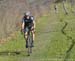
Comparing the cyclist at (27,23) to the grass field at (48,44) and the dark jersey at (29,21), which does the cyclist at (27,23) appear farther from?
the grass field at (48,44)

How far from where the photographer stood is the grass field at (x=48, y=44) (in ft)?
59.8

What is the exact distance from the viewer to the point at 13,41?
2497 cm

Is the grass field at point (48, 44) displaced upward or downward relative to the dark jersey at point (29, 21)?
downward

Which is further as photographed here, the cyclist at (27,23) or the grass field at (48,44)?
the grass field at (48,44)

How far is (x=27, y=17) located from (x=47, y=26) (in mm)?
12344

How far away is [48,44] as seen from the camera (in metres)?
21.9

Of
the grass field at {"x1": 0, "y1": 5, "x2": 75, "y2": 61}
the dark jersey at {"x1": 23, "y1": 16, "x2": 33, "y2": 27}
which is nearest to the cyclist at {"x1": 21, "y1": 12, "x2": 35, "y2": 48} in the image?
the dark jersey at {"x1": 23, "y1": 16, "x2": 33, "y2": 27}

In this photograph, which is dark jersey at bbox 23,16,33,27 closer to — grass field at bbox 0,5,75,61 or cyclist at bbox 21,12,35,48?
cyclist at bbox 21,12,35,48

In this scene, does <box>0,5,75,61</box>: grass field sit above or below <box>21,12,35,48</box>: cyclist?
below

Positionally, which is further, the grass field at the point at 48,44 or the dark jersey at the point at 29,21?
the grass field at the point at 48,44

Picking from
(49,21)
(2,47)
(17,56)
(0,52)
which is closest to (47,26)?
(49,21)

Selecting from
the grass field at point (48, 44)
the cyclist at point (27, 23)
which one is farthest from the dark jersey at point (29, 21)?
the grass field at point (48, 44)

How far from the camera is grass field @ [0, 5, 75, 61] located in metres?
18.2

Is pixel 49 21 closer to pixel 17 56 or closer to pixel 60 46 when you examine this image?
pixel 60 46
